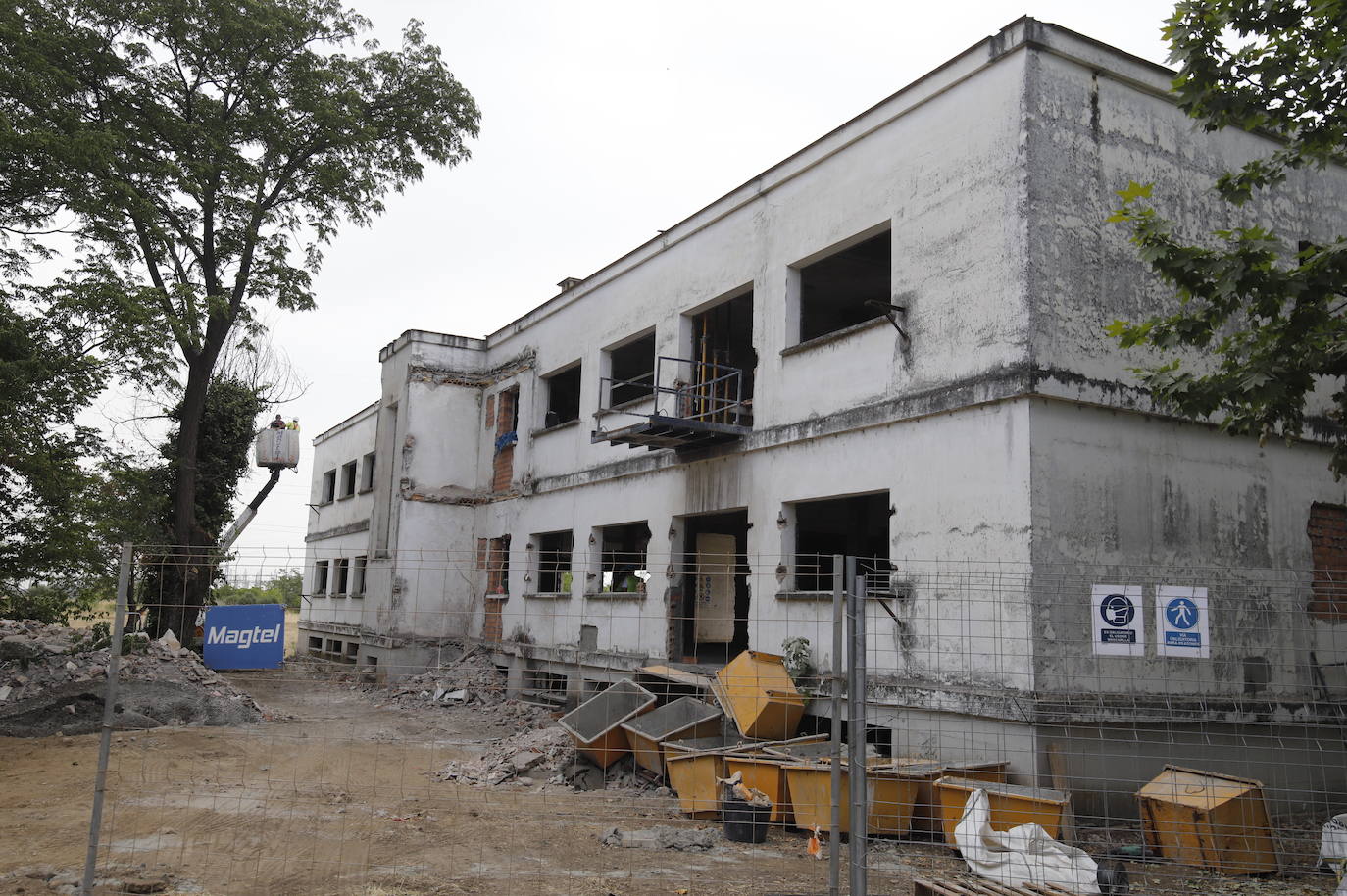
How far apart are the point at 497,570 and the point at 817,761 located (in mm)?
12913

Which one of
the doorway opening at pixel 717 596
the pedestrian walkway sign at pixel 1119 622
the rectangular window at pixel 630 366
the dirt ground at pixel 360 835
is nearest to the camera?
the dirt ground at pixel 360 835

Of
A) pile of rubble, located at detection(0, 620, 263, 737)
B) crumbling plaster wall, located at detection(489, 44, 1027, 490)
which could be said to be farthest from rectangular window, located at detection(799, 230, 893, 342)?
pile of rubble, located at detection(0, 620, 263, 737)

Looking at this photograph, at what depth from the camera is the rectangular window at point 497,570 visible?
20.5 metres

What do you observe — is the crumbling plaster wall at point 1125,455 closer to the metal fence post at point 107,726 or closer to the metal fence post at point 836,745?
the metal fence post at point 836,745

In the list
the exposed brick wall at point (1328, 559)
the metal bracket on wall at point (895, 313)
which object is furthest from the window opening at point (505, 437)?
the exposed brick wall at point (1328, 559)

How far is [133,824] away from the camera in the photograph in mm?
8258

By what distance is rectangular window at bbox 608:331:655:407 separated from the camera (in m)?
17.7

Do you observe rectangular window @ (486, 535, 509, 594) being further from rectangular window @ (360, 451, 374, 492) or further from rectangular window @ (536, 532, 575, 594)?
rectangular window @ (360, 451, 374, 492)

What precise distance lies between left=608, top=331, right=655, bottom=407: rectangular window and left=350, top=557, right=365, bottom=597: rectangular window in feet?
39.5

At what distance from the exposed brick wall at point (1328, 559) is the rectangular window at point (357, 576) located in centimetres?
2274

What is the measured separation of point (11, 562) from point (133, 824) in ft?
20.5

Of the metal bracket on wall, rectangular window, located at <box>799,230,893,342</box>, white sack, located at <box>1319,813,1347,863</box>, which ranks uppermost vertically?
rectangular window, located at <box>799,230,893,342</box>

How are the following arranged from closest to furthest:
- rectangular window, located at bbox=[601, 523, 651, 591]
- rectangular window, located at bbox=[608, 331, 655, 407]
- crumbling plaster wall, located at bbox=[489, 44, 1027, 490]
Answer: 1. crumbling plaster wall, located at bbox=[489, 44, 1027, 490]
2. rectangular window, located at bbox=[601, 523, 651, 591]
3. rectangular window, located at bbox=[608, 331, 655, 407]

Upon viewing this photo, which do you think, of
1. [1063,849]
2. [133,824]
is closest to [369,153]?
[133,824]
